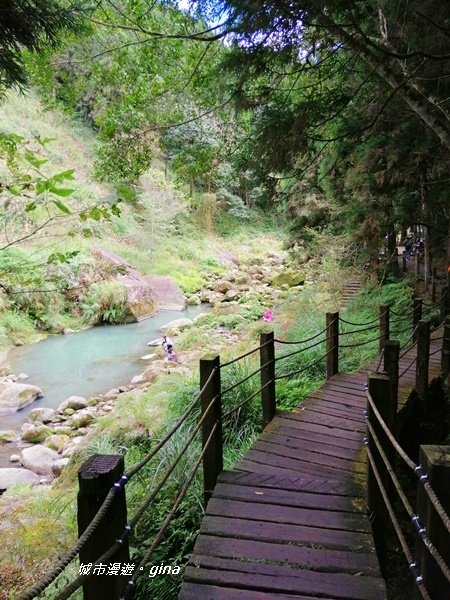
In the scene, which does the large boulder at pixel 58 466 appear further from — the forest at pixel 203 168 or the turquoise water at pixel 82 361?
the turquoise water at pixel 82 361

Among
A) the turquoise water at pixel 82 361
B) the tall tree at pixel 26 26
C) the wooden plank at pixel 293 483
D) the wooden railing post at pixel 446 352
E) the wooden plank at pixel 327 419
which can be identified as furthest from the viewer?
the turquoise water at pixel 82 361

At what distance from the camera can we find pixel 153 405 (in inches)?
→ 234

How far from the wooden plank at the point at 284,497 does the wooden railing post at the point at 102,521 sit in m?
1.49

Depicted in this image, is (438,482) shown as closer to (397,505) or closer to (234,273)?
(397,505)

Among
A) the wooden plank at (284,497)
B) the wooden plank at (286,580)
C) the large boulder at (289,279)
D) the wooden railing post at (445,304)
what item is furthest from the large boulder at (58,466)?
the large boulder at (289,279)

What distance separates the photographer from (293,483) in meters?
2.83

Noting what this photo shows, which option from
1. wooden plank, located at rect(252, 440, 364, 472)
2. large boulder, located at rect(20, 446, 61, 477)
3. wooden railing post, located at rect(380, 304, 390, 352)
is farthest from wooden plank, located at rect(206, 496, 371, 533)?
large boulder, located at rect(20, 446, 61, 477)

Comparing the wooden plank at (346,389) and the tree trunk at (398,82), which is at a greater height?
the tree trunk at (398,82)

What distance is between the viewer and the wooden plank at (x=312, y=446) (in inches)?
129

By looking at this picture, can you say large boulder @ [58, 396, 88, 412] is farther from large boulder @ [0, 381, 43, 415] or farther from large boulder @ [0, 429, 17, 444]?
large boulder @ [0, 429, 17, 444]

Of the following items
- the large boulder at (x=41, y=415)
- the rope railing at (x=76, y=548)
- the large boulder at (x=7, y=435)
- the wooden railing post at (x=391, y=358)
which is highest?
the rope railing at (x=76, y=548)

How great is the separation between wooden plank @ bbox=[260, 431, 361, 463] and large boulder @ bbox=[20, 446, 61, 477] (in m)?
4.02

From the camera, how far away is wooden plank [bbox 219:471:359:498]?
8.93 feet

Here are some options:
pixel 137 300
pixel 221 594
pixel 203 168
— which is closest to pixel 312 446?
pixel 221 594
